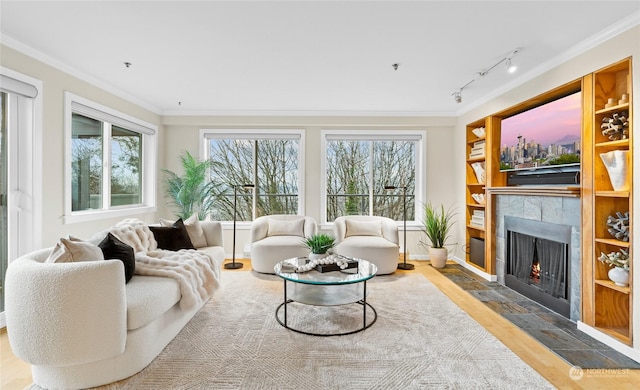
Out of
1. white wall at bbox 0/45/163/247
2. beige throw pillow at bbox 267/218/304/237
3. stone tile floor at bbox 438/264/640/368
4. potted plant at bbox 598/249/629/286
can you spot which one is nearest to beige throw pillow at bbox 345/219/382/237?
beige throw pillow at bbox 267/218/304/237

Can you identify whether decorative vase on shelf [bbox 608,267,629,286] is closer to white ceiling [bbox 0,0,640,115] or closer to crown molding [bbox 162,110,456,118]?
white ceiling [bbox 0,0,640,115]

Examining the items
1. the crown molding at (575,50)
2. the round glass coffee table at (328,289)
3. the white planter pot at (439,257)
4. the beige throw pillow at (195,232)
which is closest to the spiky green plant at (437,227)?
the white planter pot at (439,257)

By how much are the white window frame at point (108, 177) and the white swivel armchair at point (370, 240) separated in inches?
114

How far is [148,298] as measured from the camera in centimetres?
208

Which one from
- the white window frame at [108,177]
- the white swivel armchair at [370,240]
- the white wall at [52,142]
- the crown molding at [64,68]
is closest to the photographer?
the crown molding at [64,68]

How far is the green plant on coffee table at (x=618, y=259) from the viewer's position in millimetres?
2381

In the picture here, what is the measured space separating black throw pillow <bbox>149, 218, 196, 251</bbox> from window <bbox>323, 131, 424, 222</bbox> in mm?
2424

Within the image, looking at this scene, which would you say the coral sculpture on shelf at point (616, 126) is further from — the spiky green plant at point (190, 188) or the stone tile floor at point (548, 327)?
the spiky green plant at point (190, 188)

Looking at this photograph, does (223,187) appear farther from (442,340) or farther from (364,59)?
(442,340)

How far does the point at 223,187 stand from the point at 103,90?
7.00ft

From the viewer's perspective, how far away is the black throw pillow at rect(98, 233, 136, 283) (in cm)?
232

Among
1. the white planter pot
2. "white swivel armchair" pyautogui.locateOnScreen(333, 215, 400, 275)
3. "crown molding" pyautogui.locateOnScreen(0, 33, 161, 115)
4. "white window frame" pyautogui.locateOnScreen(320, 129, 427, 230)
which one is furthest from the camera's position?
"white window frame" pyautogui.locateOnScreen(320, 129, 427, 230)

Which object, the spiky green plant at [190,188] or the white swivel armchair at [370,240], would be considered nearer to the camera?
the white swivel armchair at [370,240]

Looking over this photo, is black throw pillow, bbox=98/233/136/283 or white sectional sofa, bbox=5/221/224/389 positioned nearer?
white sectional sofa, bbox=5/221/224/389
